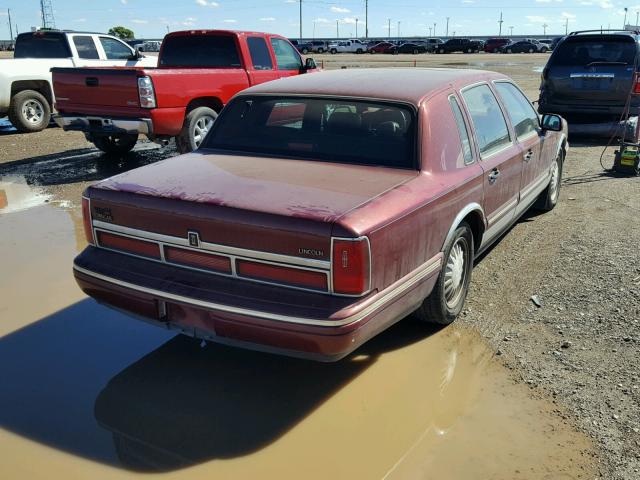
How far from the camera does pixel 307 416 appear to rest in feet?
10.8

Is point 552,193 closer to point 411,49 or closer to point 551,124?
point 551,124

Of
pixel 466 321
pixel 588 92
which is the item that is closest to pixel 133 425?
pixel 466 321

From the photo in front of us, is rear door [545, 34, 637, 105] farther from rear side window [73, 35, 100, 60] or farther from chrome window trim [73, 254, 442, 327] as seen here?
rear side window [73, 35, 100, 60]

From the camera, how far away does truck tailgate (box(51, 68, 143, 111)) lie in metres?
8.39

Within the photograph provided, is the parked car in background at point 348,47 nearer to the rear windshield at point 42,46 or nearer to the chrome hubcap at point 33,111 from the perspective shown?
the rear windshield at point 42,46

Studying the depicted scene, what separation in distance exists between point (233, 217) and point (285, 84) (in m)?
1.85

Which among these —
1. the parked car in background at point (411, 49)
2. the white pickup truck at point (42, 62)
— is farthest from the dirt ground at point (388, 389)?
the parked car in background at point (411, 49)

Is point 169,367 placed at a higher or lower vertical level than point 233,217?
lower

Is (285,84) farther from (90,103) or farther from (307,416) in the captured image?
(90,103)

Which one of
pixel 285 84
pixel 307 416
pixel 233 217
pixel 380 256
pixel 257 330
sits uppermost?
pixel 285 84

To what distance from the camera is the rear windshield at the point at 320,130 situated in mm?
3865

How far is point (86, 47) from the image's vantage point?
525 inches

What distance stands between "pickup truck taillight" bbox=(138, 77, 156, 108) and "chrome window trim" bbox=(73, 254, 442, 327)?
5207mm

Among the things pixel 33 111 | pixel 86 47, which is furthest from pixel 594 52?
pixel 33 111
